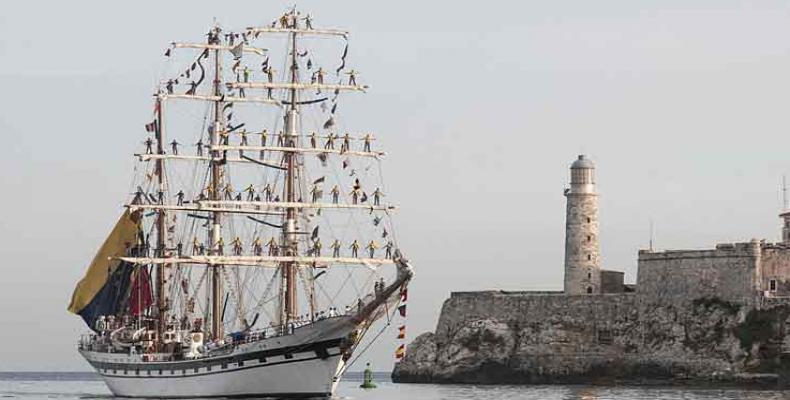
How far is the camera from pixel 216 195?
94.2m

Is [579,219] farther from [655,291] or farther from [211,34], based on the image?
[211,34]

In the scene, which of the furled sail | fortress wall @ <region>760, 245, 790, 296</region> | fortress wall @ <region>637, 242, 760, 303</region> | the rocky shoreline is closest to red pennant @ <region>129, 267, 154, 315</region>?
the furled sail

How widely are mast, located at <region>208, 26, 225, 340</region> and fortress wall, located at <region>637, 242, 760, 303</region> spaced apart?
27.5 m

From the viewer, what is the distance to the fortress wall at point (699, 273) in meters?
104

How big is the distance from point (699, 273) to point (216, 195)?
94.4 feet

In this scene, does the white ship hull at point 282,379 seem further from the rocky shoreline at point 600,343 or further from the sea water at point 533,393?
the rocky shoreline at point 600,343

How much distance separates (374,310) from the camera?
268 feet

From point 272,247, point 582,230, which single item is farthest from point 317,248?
point 582,230

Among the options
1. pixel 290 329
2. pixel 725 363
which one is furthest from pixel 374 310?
pixel 725 363

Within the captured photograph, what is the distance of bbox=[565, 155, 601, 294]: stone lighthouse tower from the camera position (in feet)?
363

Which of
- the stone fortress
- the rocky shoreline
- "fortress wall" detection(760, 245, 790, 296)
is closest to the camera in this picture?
the rocky shoreline

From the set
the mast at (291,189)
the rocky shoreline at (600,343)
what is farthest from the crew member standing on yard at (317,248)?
the rocky shoreline at (600,343)

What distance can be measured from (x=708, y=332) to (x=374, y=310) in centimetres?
2880

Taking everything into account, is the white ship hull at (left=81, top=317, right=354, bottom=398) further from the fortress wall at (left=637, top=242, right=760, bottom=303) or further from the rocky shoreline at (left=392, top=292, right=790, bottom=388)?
the fortress wall at (left=637, top=242, right=760, bottom=303)
